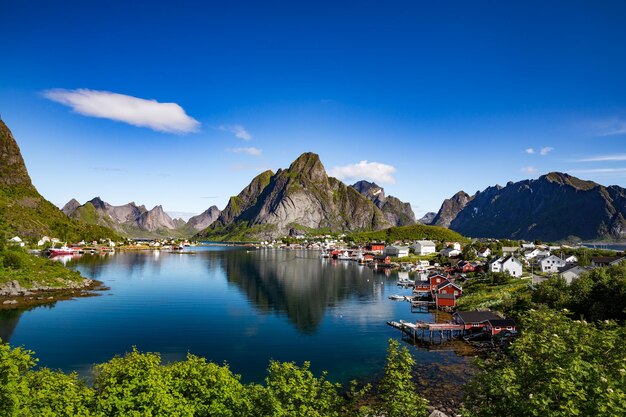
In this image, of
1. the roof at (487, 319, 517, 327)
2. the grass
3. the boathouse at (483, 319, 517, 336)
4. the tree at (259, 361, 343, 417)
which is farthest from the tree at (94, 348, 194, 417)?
the grass

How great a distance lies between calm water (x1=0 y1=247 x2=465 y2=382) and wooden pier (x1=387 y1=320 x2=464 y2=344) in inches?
101

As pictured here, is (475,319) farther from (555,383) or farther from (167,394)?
(167,394)

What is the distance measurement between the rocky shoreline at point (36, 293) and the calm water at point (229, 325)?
13.5 feet

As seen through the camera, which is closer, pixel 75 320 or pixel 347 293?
pixel 75 320

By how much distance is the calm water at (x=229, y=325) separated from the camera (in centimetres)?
4759

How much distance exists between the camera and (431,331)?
191 feet

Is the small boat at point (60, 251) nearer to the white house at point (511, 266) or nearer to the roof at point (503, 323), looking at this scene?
the white house at point (511, 266)

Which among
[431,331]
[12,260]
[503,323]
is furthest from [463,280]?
[12,260]

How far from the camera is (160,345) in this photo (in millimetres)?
51438

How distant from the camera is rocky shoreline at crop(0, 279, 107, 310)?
72.3 meters

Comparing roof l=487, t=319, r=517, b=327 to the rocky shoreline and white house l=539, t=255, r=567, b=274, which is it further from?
the rocky shoreline

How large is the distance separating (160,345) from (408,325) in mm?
36261

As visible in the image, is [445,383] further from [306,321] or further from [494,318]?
[306,321]

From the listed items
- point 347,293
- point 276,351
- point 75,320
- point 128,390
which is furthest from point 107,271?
point 128,390
